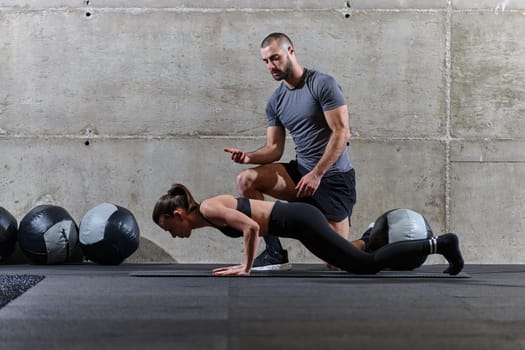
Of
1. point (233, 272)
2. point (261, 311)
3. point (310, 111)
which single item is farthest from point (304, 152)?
point (261, 311)

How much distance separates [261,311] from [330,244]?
1.40m

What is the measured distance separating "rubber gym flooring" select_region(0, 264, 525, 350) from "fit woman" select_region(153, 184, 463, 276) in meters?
0.13

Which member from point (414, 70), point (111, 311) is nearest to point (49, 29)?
point (414, 70)

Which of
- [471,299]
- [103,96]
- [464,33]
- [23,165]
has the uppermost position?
[464,33]

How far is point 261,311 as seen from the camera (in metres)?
3.65

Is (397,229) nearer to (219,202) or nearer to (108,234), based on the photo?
(219,202)

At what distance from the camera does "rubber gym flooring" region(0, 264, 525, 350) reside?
290 centimetres

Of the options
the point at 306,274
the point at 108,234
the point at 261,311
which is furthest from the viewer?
the point at 108,234

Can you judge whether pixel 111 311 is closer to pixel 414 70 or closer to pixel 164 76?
pixel 164 76

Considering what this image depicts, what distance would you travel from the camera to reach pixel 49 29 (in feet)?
23.2

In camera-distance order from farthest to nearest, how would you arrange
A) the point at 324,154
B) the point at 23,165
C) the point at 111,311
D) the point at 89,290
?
1. the point at 23,165
2. the point at 324,154
3. the point at 89,290
4. the point at 111,311

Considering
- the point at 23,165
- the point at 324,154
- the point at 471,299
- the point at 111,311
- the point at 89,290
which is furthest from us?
the point at 23,165

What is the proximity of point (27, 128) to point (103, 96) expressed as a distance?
66cm

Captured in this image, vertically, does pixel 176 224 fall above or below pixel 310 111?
below
